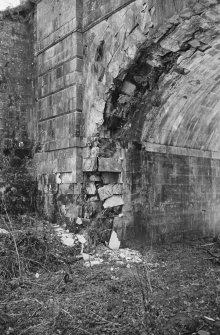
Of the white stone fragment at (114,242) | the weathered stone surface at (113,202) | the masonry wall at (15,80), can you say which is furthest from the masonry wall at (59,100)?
the white stone fragment at (114,242)

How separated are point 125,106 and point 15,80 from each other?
129 inches

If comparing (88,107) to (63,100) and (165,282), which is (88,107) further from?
(165,282)

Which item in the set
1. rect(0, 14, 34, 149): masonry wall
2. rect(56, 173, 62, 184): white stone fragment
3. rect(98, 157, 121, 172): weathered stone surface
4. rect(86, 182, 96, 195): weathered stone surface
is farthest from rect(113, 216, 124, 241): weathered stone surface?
rect(0, 14, 34, 149): masonry wall

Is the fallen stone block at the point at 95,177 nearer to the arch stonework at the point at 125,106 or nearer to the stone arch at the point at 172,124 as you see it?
the arch stonework at the point at 125,106

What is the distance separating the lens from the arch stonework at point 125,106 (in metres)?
5.95

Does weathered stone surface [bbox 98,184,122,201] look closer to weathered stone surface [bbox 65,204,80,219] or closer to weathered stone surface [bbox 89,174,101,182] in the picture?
weathered stone surface [bbox 89,174,101,182]

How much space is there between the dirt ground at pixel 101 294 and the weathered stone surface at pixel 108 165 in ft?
5.26

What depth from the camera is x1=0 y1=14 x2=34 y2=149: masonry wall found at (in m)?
8.26

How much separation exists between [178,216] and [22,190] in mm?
3720

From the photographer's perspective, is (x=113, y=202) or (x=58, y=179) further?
(x=58, y=179)

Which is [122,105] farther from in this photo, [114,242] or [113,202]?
[114,242]

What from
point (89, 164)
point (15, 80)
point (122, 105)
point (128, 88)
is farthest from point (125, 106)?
point (15, 80)

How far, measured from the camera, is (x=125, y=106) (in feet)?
22.1

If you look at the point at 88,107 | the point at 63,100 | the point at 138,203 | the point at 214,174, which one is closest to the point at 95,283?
the point at 138,203
